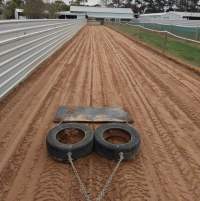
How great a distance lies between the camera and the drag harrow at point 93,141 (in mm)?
4258

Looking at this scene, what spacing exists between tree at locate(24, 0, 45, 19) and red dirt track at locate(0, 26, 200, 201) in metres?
57.0

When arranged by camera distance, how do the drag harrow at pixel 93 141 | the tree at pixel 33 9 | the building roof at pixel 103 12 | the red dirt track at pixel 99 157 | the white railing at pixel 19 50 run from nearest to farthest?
the red dirt track at pixel 99 157
the drag harrow at pixel 93 141
the white railing at pixel 19 50
the tree at pixel 33 9
the building roof at pixel 103 12

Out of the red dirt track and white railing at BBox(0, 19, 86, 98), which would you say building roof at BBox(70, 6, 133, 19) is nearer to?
white railing at BBox(0, 19, 86, 98)

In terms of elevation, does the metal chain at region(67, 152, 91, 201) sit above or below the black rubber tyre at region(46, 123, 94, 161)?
below

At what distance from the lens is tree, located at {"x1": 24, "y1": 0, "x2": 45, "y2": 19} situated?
63281 mm

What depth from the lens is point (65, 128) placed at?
4.99 m

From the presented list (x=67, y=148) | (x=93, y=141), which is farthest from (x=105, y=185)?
(x=93, y=141)

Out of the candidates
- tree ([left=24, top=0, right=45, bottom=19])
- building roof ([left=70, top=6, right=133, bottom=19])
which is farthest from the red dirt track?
building roof ([left=70, top=6, right=133, bottom=19])

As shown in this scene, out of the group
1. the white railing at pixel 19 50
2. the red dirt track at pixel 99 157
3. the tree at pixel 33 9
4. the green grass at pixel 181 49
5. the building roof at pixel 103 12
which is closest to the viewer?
the red dirt track at pixel 99 157

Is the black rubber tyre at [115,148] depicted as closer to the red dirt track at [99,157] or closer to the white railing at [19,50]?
the red dirt track at [99,157]

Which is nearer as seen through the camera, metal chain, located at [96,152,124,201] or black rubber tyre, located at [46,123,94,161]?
metal chain, located at [96,152,124,201]

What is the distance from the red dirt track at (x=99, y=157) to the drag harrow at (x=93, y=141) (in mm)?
102

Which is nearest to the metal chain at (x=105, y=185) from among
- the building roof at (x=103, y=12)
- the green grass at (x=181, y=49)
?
the green grass at (x=181, y=49)

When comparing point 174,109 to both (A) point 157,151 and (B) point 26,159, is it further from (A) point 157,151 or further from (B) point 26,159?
(B) point 26,159
